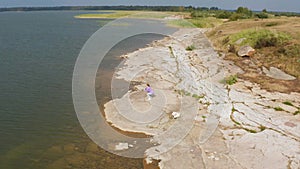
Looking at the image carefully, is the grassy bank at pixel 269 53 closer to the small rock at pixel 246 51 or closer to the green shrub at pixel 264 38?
the green shrub at pixel 264 38

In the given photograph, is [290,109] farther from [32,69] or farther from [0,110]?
[32,69]

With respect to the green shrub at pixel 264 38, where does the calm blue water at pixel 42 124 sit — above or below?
below

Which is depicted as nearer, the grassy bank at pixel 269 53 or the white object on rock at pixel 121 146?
the white object on rock at pixel 121 146

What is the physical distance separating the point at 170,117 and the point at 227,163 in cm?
591

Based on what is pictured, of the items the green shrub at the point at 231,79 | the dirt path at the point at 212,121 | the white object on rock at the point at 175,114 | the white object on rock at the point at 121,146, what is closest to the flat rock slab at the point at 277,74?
the dirt path at the point at 212,121

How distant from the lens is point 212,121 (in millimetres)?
17281

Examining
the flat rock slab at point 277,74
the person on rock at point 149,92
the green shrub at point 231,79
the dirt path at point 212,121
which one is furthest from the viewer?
the flat rock slab at point 277,74

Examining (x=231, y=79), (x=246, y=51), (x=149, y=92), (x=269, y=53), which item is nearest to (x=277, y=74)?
(x=231, y=79)

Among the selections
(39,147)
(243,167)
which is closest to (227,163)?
(243,167)

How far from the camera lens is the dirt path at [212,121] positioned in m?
13.4

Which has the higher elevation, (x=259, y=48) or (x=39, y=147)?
(x=259, y=48)

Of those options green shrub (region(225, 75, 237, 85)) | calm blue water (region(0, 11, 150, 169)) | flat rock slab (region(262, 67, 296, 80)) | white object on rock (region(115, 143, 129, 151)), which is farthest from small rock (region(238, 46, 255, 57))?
white object on rock (region(115, 143, 129, 151))

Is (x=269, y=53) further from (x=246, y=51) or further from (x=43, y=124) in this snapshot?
(x=43, y=124)

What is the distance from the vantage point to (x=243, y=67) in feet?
92.3
